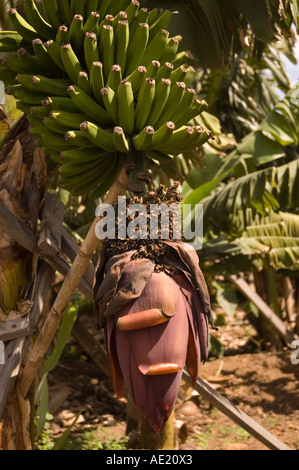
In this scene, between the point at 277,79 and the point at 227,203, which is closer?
the point at 227,203

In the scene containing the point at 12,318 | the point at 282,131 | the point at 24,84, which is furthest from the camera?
the point at 282,131

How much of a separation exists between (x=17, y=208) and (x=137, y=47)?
0.82m

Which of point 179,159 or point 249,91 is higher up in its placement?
point 249,91

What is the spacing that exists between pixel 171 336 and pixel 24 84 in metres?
0.77

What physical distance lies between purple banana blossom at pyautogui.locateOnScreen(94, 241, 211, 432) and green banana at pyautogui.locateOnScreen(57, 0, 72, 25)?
0.74 m

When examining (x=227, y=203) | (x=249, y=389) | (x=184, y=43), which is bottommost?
(x=249, y=389)

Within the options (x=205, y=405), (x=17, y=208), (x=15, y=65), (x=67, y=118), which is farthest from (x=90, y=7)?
(x=205, y=405)

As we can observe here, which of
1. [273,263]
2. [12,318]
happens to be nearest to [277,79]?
[273,263]

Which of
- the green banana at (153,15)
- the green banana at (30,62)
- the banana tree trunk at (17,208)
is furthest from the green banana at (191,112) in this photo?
the banana tree trunk at (17,208)

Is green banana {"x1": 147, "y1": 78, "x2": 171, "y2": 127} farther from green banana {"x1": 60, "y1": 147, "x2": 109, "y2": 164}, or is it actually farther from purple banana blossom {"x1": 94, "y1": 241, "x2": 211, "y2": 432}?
purple banana blossom {"x1": 94, "y1": 241, "x2": 211, "y2": 432}

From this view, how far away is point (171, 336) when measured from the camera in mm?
1084

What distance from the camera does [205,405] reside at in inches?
226

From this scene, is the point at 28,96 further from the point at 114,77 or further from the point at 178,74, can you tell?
the point at 178,74
